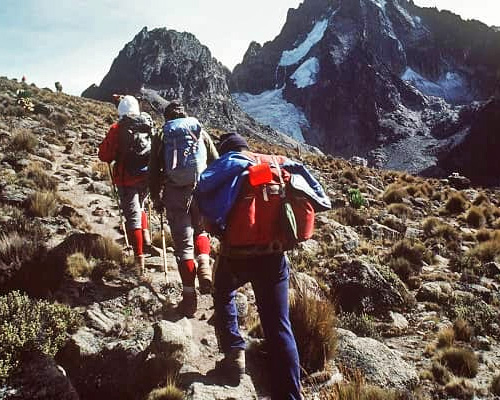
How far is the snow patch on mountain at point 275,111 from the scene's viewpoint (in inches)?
4587

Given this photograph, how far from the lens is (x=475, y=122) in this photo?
246 feet

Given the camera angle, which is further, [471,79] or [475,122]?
[471,79]

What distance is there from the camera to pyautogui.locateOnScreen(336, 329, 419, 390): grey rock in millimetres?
3930

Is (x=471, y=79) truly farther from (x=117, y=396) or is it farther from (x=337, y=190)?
(x=117, y=396)

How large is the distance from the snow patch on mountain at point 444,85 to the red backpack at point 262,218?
141m

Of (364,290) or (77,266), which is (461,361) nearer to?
(364,290)

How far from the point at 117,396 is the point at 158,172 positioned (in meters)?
2.14

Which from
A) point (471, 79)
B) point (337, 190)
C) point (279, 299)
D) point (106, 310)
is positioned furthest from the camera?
point (471, 79)

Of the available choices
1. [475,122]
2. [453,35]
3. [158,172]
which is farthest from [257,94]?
[158,172]

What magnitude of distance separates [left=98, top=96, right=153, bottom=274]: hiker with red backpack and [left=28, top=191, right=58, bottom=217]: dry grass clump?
204cm

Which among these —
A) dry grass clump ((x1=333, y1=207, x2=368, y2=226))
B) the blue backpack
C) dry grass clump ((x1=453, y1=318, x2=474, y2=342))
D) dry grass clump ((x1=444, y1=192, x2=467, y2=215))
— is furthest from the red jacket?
dry grass clump ((x1=444, y1=192, x2=467, y2=215))

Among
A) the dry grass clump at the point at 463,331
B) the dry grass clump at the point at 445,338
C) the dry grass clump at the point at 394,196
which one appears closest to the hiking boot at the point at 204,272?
the dry grass clump at the point at 445,338

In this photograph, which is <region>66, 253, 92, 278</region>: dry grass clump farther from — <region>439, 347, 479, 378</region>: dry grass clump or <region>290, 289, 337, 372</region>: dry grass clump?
<region>439, 347, 479, 378</region>: dry grass clump

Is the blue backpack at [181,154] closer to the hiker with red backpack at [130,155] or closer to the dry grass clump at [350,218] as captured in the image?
the hiker with red backpack at [130,155]
